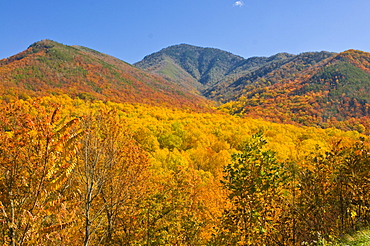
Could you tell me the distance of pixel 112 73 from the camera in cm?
19275

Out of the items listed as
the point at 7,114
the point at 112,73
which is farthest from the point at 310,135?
the point at 112,73

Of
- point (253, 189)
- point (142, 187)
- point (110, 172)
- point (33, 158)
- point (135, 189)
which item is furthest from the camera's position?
point (142, 187)

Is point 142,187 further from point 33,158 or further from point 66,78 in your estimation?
point 66,78

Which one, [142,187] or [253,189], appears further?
[142,187]

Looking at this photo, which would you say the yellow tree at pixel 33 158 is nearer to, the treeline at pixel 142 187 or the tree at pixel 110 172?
the treeline at pixel 142 187

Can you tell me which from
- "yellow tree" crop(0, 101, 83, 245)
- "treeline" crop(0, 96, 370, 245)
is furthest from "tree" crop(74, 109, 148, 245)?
"yellow tree" crop(0, 101, 83, 245)

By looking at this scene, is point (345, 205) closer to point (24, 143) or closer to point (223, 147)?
point (24, 143)

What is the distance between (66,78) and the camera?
5955 inches

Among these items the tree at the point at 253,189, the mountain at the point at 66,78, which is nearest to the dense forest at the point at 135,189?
the tree at the point at 253,189

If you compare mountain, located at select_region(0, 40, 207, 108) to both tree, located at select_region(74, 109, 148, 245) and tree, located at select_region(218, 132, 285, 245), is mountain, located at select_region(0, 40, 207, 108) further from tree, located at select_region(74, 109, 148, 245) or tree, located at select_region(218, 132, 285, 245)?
tree, located at select_region(218, 132, 285, 245)

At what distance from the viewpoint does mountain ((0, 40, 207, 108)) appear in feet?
423

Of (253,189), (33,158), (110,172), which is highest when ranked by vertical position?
(33,158)

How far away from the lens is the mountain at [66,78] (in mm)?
129000

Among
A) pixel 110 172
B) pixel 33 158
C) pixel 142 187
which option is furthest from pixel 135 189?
pixel 33 158
